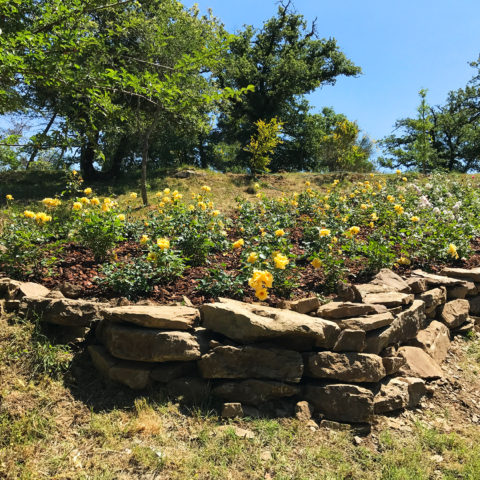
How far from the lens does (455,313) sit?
4.19 meters

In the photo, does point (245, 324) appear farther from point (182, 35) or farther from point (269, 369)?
point (182, 35)

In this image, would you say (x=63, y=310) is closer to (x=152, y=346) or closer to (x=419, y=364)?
(x=152, y=346)

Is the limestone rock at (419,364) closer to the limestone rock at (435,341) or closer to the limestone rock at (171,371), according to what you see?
the limestone rock at (435,341)

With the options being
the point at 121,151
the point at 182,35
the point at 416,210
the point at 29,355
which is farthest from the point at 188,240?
the point at 121,151

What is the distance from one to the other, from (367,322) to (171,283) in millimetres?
1998

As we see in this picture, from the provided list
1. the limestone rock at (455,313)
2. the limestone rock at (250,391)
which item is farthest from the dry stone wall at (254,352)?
the limestone rock at (455,313)

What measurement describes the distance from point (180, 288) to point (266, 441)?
1.68 meters

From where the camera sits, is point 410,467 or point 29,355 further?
point 29,355

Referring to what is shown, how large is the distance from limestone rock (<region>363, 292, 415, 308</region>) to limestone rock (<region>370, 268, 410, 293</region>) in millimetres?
171

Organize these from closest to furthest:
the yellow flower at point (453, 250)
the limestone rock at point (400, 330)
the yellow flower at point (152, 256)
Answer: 1. the limestone rock at point (400, 330)
2. the yellow flower at point (152, 256)
3. the yellow flower at point (453, 250)

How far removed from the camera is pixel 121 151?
15.5m

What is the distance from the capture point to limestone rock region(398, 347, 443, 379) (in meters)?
3.24

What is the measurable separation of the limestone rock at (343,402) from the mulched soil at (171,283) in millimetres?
911

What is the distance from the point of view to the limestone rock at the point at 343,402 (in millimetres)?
2734
